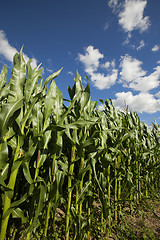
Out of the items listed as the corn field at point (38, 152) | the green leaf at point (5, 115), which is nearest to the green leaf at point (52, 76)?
the corn field at point (38, 152)

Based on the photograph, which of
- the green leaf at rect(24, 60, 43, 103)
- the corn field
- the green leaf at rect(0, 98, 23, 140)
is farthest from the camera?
the green leaf at rect(24, 60, 43, 103)

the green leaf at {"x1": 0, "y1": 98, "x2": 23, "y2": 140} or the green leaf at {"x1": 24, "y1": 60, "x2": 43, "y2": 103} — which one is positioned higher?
the green leaf at {"x1": 24, "y1": 60, "x2": 43, "y2": 103}

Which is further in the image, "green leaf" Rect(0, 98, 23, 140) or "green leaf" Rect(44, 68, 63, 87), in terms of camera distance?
"green leaf" Rect(44, 68, 63, 87)

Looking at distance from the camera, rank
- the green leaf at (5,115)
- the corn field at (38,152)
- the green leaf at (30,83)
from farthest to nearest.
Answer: the green leaf at (30,83) → the corn field at (38,152) → the green leaf at (5,115)

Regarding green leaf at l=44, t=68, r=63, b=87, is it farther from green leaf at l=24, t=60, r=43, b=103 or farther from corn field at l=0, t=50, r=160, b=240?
green leaf at l=24, t=60, r=43, b=103

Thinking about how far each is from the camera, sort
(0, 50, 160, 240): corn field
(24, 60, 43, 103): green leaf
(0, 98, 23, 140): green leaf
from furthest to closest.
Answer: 1. (24, 60, 43, 103): green leaf
2. (0, 50, 160, 240): corn field
3. (0, 98, 23, 140): green leaf

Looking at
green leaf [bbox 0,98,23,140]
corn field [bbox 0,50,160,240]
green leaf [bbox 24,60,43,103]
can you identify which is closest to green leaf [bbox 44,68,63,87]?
corn field [bbox 0,50,160,240]

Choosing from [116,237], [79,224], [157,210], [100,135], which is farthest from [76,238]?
[157,210]

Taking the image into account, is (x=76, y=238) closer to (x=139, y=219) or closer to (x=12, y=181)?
(x=12, y=181)

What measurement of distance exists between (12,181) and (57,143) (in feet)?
1.65

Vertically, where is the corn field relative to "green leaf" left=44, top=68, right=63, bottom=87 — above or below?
below

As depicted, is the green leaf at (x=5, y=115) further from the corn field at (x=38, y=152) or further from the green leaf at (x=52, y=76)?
the green leaf at (x=52, y=76)

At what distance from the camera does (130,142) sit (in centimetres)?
252

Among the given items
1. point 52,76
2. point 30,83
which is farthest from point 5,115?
point 52,76
